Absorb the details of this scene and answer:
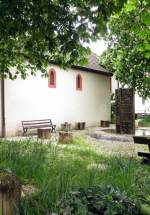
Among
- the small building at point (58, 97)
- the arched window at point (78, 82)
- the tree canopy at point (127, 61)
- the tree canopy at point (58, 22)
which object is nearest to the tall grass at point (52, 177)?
the tree canopy at point (58, 22)

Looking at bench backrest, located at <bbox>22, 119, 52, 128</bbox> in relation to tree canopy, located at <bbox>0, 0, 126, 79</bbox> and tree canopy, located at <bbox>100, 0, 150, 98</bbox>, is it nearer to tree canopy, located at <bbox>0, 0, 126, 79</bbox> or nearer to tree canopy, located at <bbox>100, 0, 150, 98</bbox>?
tree canopy, located at <bbox>100, 0, 150, 98</bbox>

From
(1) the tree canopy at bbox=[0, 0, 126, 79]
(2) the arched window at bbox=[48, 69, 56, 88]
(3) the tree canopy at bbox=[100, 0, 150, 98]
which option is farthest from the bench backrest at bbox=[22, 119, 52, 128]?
(1) the tree canopy at bbox=[0, 0, 126, 79]

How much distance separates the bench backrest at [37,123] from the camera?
68.4ft

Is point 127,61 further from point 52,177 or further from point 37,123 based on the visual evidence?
point 52,177

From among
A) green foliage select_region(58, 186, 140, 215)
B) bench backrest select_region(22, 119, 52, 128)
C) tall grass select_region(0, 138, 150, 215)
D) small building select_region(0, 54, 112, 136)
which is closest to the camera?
green foliage select_region(58, 186, 140, 215)

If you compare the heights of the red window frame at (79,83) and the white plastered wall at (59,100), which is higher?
the red window frame at (79,83)

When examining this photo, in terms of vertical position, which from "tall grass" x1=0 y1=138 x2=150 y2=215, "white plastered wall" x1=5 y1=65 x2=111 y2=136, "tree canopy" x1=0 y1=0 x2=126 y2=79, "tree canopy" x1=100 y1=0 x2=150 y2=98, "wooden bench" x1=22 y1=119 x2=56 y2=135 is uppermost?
"tree canopy" x1=100 y1=0 x2=150 y2=98

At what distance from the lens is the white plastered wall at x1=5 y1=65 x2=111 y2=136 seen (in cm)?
2028

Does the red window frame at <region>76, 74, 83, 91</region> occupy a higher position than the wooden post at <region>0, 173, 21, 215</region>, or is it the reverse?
the red window frame at <region>76, 74, 83, 91</region>

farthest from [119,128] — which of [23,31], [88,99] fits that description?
A: [23,31]

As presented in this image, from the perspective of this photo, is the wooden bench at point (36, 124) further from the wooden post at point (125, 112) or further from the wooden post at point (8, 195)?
the wooden post at point (8, 195)

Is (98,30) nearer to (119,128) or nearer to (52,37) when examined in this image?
(52,37)

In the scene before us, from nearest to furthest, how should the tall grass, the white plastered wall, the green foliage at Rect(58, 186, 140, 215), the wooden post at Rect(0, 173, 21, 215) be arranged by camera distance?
the green foliage at Rect(58, 186, 140, 215) < the wooden post at Rect(0, 173, 21, 215) < the tall grass < the white plastered wall

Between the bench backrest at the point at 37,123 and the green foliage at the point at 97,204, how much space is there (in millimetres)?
16341
